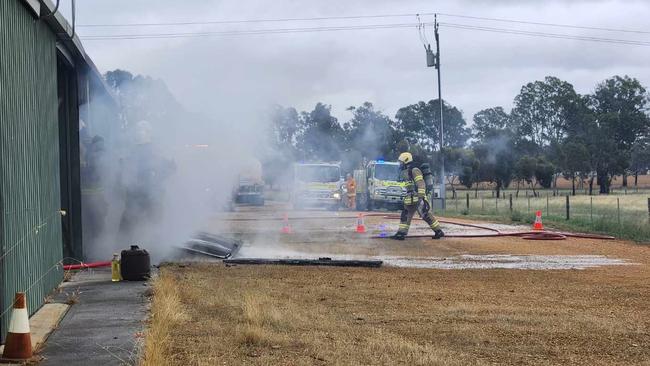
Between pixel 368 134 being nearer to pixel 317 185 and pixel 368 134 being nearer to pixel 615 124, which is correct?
pixel 317 185

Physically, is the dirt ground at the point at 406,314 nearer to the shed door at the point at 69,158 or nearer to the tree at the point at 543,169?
the shed door at the point at 69,158

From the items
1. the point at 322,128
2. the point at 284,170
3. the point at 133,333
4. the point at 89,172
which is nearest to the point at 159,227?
the point at 89,172

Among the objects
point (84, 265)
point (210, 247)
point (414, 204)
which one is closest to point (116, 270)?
point (84, 265)

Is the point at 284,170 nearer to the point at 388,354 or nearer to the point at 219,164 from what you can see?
the point at 219,164

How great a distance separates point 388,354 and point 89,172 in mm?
11173

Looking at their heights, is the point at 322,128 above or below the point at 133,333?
above

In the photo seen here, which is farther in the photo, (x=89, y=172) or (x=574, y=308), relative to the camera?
(x=89, y=172)

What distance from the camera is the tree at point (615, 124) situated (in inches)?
2953

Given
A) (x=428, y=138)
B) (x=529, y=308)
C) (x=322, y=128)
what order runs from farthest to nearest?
(x=428, y=138) < (x=322, y=128) < (x=529, y=308)

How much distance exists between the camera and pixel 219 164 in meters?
20.7

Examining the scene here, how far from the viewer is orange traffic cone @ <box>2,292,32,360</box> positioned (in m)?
6.68

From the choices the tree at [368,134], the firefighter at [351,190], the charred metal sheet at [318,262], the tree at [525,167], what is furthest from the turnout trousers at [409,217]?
the tree at [525,167]

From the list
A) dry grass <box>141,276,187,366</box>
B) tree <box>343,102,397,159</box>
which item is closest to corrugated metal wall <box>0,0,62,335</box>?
dry grass <box>141,276,187,366</box>

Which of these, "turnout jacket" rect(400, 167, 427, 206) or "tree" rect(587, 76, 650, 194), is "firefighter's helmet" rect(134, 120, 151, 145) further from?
"tree" rect(587, 76, 650, 194)
